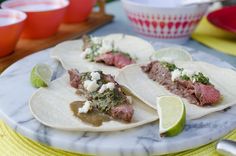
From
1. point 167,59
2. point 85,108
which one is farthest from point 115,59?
point 85,108

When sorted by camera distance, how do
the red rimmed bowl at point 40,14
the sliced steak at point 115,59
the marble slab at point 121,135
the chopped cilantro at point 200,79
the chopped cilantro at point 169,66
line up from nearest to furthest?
the marble slab at point 121,135 < the chopped cilantro at point 200,79 < the chopped cilantro at point 169,66 < the sliced steak at point 115,59 < the red rimmed bowl at point 40,14

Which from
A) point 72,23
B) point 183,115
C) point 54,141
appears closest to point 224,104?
point 183,115

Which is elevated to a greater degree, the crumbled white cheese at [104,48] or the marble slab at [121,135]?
the marble slab at [121,135]

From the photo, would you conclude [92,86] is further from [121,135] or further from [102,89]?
[121,135]

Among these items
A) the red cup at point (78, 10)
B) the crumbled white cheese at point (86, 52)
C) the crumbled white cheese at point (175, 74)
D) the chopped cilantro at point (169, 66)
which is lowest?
the red cup at point (78, 10)

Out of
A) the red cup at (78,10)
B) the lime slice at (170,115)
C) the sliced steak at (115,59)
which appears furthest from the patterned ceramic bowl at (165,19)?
the lime slice at (170,115)

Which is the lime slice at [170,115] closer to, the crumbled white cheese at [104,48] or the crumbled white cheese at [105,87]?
the crumbled white cheese at [105,87]
